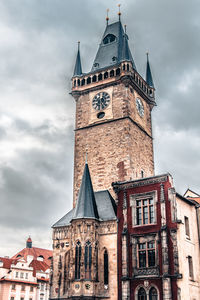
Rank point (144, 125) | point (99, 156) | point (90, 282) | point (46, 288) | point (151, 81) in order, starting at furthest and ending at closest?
point (46, 288)
point (151, 81)
point (144, 125)
point (99, 156)
point (90, 282)

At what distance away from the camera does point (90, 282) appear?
3547 cm

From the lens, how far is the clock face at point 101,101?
4916 cm

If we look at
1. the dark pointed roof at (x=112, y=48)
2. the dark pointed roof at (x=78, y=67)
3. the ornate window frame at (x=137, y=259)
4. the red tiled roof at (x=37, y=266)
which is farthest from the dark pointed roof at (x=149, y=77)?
the red tiled roof at (x=37, y=266)

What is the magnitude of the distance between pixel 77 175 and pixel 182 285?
1911 cm

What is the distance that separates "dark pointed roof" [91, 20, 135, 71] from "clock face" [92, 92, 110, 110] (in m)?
4.64

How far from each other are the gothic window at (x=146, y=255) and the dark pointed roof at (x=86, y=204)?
5.46m

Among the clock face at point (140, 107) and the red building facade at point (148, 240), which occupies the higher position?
the clock face at point (140, 107)

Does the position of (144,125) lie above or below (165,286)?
above

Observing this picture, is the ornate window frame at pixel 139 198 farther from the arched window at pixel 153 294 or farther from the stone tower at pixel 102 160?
the arched window at pixel 153 294

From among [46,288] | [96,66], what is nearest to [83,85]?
[96,66]

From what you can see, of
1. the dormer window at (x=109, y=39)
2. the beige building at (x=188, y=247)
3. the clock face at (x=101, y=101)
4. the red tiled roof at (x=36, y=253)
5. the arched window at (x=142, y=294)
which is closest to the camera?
the beige building at (x=188, y=247)

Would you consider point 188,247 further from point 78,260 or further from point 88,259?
point 78,260

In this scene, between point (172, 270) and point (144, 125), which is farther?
point (144, 125)

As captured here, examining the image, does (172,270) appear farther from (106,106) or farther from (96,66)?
(96,66)
